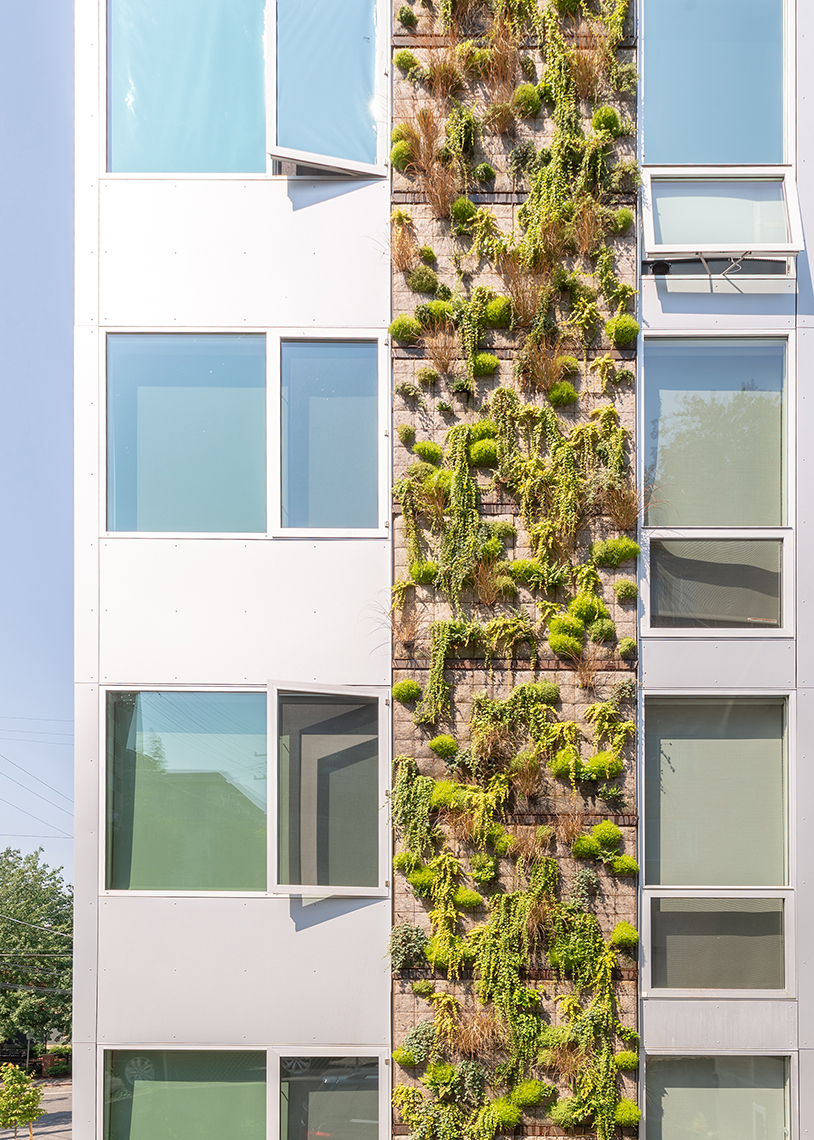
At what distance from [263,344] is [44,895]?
103 feet

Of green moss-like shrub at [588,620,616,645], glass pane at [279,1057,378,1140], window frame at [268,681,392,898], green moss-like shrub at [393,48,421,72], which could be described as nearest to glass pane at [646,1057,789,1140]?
glass pane at [279,1057,378,1140]

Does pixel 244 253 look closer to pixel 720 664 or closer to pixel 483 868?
pixel 720 664

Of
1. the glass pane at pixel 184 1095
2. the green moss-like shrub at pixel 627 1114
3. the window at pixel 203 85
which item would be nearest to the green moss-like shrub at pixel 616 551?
the window at pixel 203 85

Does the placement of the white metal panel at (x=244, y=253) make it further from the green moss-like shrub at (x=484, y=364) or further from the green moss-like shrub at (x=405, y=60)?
the green moss-like shrub at (x=405, y=60)

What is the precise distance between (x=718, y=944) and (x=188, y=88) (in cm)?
739

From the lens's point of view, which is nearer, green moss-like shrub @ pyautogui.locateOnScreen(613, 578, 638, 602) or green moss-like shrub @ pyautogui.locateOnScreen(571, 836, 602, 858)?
green moss-like shrub @ pyautogui.locateOnScreen(571, 836, 602, 858)

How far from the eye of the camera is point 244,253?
4930 mm

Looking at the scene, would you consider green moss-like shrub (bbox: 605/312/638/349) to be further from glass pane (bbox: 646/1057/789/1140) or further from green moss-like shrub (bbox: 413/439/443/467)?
glass pane (bbox: 646/1057/789/1140)

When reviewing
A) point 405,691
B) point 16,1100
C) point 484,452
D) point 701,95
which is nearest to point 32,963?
point 16,1100

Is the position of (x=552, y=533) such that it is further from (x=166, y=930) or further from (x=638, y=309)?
(x=166, y=930)

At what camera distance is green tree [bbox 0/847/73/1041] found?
82.1 feet

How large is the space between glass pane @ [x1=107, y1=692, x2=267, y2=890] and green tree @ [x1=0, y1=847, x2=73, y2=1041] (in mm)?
24752

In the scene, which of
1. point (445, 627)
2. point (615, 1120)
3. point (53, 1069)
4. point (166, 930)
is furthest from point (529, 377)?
point (53, 1069)

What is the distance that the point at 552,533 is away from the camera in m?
4.76
